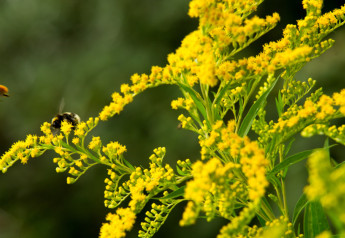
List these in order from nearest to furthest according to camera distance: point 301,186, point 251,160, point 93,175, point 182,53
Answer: point 251,160 → point 182,53 → point 301,186 → point 93,175

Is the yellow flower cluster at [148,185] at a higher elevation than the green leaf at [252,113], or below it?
below

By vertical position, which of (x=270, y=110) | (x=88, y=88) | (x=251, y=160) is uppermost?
(x=88, y=88)

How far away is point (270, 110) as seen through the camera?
11.6ft

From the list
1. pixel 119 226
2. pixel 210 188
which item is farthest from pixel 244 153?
pixel 119 226

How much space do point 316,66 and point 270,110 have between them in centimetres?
53

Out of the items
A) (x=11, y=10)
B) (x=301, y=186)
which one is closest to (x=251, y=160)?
(x=301, y=186)

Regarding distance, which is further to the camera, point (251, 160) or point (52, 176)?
point (52, 176)

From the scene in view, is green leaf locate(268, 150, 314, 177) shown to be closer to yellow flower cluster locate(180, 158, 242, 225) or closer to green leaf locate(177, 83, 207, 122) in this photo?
yellow flower cluster locate(180, 158, 242, 225)

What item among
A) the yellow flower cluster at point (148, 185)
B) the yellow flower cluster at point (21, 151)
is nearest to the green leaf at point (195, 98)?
the yellow flower cluster at point (148, 185)

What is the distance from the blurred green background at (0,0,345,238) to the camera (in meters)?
3.73

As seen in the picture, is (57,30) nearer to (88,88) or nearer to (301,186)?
(88,88)

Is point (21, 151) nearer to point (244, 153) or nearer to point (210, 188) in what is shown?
point (210, 188)

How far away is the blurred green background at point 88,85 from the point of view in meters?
3.73

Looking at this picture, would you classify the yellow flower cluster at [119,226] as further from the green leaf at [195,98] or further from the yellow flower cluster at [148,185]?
the green leaf at [195,98]
